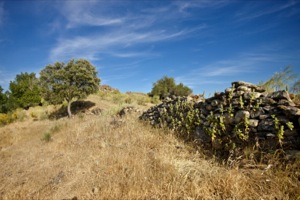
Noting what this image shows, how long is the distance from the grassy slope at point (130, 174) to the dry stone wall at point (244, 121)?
62 cm

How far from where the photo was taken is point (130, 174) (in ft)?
12.4

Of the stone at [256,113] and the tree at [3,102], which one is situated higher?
the tree at [3,102]

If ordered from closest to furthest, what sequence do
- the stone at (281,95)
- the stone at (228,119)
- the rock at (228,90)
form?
the stone at (281,95)
the stone at (228,119)
the rock at (228,90)

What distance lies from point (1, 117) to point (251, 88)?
21.1m

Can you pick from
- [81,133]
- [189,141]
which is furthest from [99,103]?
[189,141]

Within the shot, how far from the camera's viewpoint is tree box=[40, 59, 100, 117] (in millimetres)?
18297

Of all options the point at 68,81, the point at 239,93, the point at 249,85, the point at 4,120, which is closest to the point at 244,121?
the point at 239,93

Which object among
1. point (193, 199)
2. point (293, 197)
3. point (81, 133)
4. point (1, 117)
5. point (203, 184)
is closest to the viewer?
point (293, 197)

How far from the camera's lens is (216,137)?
15.5 feet

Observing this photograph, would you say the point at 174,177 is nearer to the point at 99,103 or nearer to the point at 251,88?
the point at 251,88

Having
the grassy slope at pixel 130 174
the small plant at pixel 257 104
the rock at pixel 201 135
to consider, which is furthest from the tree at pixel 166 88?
the small plant at pixel 257 104

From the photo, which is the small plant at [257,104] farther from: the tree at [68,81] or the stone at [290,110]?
the tree at [68,81]

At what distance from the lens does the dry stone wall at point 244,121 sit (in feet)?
11.6

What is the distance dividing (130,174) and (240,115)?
2.80 metres
